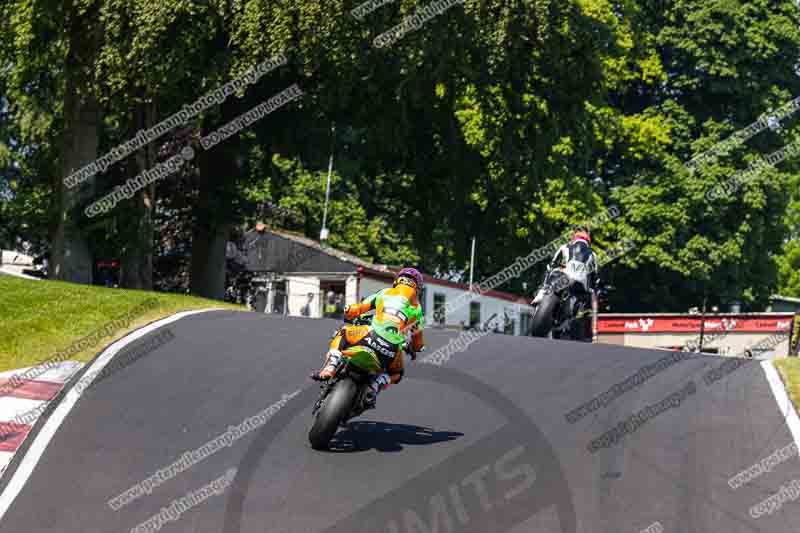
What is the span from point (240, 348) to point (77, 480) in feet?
18.8

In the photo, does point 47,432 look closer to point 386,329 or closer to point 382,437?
point 382,437

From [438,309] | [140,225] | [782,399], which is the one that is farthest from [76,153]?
[782,399]

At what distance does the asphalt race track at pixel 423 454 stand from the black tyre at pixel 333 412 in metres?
0.15

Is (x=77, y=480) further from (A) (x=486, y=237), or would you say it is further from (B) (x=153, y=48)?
(A) (x=486, y=237)

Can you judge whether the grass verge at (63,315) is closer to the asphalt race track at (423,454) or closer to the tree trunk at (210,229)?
the asphalt race track at (423,454)

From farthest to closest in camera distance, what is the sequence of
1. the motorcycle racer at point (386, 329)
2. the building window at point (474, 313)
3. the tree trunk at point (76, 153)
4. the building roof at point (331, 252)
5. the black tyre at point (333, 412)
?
1. the building window at point (474, 313)
2. the building roof at point (331, 252)
3. the tree trunk at point (76, 153)
4. the motorcycle racer at point (386, 329)
5. the black tyre at point (333, 412)

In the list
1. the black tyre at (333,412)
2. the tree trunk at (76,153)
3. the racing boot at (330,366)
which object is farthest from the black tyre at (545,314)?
the tree trunk at (76,153)

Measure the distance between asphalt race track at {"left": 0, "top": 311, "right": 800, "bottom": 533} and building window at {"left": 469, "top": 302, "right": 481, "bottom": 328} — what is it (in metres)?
28.0

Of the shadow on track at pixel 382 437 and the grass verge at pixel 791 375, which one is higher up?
the grass verge at pixel 791 375

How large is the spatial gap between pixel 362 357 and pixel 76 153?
16600 mm

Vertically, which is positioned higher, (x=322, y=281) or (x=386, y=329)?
(x=322, y=281)

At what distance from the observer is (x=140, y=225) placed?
24203 mm

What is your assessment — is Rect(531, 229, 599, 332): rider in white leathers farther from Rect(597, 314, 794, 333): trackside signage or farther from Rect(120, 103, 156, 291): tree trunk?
Rect(597, 314, 794, 333): trackside signage

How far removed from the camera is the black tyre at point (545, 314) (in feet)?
55.9
